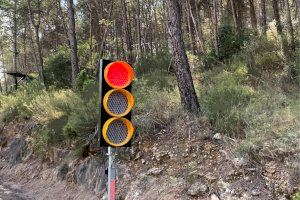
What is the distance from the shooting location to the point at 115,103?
4.20m

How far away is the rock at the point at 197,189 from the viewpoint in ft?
20.0

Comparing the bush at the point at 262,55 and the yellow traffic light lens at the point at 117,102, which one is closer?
the yellow traffic light lens at the point at 117,102

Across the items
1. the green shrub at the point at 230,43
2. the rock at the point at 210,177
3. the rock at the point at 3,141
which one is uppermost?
the green shrub at the point at 230,43

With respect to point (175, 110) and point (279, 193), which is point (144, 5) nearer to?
point (175, 110)

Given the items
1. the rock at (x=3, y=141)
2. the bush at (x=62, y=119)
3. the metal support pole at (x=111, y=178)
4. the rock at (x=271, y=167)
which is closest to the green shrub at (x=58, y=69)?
the rock at (x=3, y=141)

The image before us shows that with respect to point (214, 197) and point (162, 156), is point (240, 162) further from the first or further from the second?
point (162, 156)

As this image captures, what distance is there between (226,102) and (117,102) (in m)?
4.14

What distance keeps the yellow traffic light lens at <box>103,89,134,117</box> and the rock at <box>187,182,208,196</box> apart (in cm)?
255

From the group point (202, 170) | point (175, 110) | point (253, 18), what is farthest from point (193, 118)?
point (253, 18)

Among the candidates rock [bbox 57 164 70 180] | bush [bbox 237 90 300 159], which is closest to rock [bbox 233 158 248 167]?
bush [bbox 237 90 300 159]

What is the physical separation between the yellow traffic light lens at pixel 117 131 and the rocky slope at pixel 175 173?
2416mm

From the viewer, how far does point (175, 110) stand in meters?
8.07

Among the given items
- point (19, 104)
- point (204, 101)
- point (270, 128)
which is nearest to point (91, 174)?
point (204, 101)

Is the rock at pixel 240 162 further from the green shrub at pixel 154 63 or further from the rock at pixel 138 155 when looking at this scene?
the green shrub at pixel 154 63
